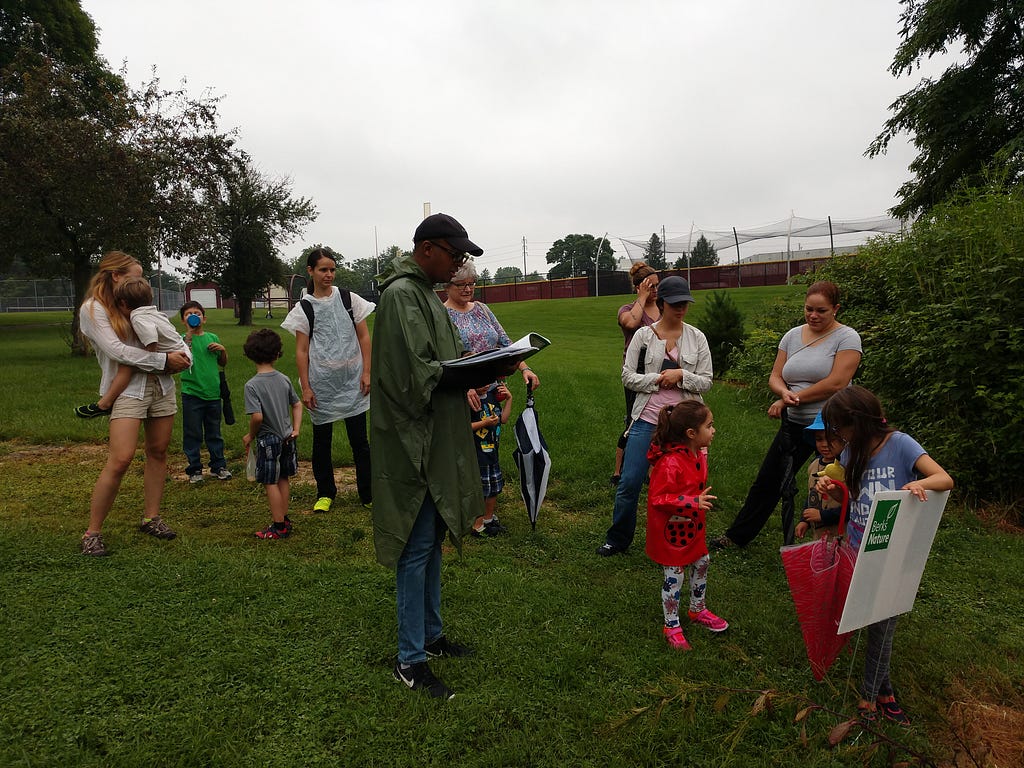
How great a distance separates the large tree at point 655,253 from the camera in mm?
41656

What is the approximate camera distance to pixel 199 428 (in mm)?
6520

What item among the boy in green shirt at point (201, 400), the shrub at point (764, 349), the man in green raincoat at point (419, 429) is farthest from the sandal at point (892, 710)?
the shrub at point (764, 349)

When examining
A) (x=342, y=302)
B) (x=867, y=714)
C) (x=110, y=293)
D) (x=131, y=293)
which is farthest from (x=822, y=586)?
(x=110, y=293)

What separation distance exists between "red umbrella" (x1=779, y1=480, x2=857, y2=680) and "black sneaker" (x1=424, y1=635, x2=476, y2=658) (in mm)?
1606

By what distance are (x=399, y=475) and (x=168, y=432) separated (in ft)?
9.05

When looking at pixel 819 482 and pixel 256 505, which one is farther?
pixel 256 505

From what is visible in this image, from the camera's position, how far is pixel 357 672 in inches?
119

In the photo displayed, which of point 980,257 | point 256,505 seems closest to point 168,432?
point 256,505

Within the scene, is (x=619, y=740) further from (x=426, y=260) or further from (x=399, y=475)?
(x=426, y=260)

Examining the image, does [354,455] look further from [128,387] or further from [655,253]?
[655,253]

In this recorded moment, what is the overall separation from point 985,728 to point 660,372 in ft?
8.09

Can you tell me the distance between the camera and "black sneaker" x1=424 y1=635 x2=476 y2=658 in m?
3.19

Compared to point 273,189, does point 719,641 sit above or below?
below

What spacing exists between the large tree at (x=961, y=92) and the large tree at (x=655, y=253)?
897 inches
